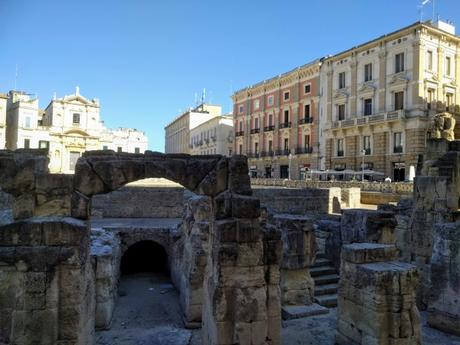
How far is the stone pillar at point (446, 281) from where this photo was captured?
7.24m

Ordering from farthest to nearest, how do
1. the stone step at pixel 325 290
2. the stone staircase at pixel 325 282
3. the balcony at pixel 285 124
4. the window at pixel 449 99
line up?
the balcony at pixel 285 124, the window at pixel 449 99, the stone step at pixel 325 290, the stone staircase at pixel 325 282

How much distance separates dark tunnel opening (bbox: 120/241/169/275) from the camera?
1537 centimetres

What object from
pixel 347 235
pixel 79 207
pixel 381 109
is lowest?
pixel 347 235

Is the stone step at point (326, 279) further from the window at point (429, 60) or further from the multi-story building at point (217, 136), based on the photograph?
the multi-story building at point (217, 136)

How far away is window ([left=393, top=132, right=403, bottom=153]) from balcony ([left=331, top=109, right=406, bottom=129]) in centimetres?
134

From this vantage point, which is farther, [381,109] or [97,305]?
[381,109]

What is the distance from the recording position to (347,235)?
31.5ft

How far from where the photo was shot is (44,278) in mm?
4918

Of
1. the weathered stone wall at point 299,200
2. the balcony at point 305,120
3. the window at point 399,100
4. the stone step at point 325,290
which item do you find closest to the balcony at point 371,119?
the window at point 399,100

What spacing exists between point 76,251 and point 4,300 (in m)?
1.29

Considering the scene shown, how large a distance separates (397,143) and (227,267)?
28.6 meters

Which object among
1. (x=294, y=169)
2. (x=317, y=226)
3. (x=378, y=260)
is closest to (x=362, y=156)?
(x=294, y=169)

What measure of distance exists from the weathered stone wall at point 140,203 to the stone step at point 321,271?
876 centimetres

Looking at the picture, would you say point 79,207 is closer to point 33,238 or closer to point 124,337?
point 33,238
